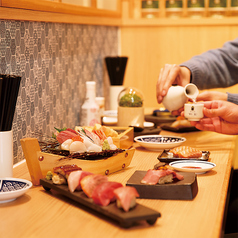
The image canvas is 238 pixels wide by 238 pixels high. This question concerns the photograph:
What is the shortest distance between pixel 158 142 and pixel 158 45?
1.52 metres

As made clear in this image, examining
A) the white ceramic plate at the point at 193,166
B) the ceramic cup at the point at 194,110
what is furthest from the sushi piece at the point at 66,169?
the ceramic cup at the point at 194,110

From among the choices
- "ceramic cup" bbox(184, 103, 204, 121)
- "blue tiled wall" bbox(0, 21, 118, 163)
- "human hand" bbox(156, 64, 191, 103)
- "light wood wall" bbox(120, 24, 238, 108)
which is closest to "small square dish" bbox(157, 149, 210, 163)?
"ceramic cup" bbox(184, 103, 204, 121)

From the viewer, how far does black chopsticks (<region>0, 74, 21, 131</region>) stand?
1136 millimetres

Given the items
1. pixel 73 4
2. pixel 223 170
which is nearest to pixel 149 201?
pixel 223 170

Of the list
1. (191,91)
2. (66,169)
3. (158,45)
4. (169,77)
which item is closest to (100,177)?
(66,169)

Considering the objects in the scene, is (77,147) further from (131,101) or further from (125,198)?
(131,101)

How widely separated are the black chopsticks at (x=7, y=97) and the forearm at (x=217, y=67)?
4.41 ft

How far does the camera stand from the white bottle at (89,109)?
2072 mm

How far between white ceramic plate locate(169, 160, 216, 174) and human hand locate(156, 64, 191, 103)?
58 cm

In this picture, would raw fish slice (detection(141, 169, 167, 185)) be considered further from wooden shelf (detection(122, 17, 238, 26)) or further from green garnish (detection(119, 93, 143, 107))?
wooden shelf (detection(122, 17, 238, 26))

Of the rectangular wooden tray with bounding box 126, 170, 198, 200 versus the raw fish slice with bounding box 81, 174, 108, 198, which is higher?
the raw fish slice with bounding box 81, 174, 108, 198

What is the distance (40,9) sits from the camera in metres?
1.69

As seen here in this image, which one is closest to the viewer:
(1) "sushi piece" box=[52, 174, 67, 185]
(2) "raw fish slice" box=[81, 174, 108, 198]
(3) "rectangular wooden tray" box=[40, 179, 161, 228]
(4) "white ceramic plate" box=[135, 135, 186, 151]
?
(3) "rectangular wooden tray" box=[40, 179, 161, 228]

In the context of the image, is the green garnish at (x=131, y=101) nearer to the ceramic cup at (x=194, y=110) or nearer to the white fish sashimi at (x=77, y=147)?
the ceramic cup at (x=194, y=110)
